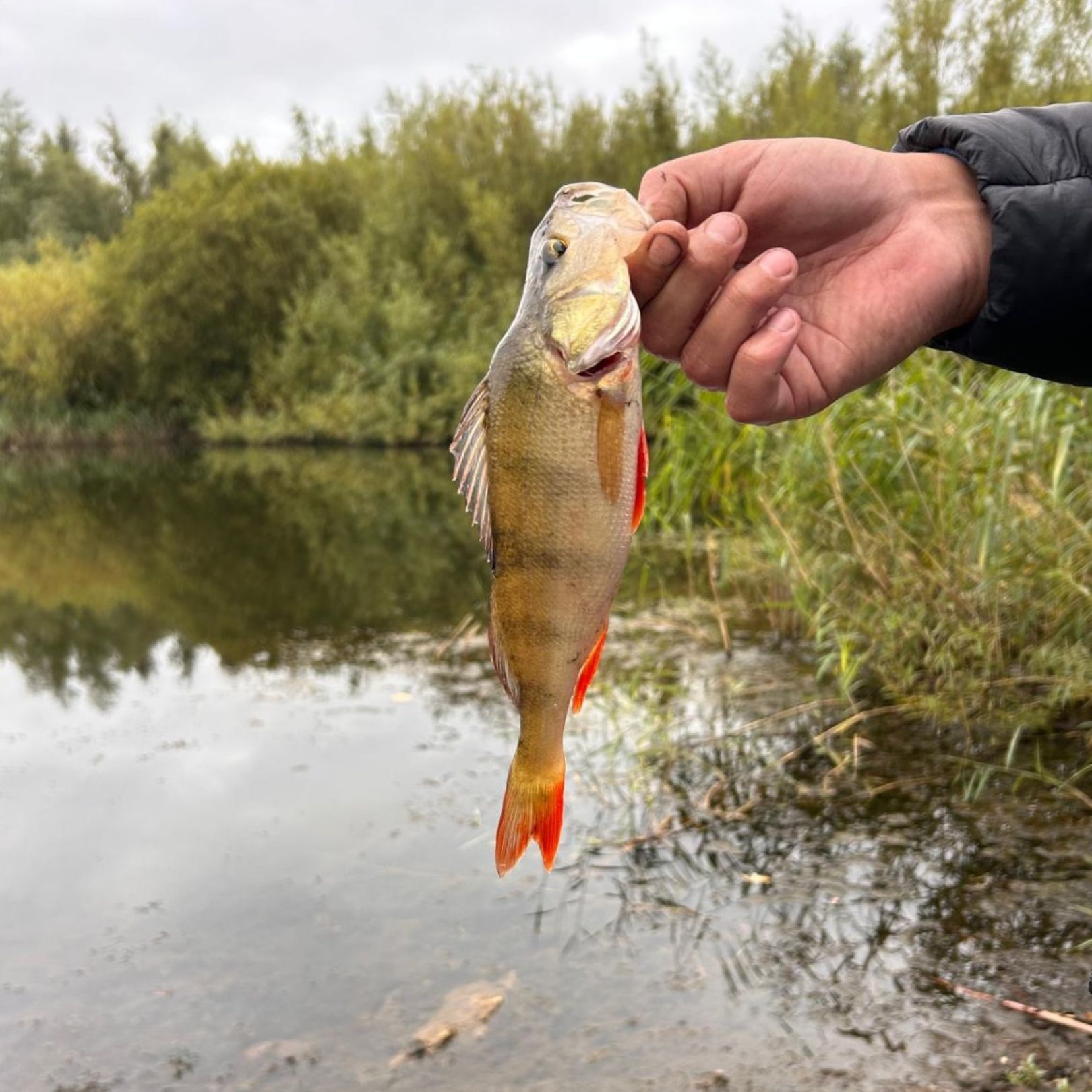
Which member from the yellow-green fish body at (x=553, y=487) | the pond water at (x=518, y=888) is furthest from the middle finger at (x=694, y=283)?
the pond water at (x=518, y=888)

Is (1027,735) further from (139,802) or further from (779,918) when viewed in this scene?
(139,802)

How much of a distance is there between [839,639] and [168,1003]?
351cm

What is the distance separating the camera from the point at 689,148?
88.5 ft

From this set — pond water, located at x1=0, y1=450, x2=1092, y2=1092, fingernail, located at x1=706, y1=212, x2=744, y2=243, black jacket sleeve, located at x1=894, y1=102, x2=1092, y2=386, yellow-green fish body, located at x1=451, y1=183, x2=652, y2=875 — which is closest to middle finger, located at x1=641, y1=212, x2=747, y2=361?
fingernail, located at x1=706, y1=212, x2=744, y2=243

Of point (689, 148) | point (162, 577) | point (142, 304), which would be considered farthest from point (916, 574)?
point (142, 304)

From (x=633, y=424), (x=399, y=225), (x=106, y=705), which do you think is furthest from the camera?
(x=399, y=225)

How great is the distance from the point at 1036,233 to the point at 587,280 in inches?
39.2

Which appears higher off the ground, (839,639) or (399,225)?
(399,225)

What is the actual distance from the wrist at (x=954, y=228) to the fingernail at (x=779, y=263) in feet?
1.60

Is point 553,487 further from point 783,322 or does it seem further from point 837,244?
point 837,244

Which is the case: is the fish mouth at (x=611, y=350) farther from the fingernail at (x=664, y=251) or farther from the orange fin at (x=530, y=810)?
the orange fin at (x=530, y=810)

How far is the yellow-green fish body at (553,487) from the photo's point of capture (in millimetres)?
1850

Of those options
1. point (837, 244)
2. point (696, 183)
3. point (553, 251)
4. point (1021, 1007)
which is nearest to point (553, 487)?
point (553, 251)

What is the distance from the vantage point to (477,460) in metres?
1.91
